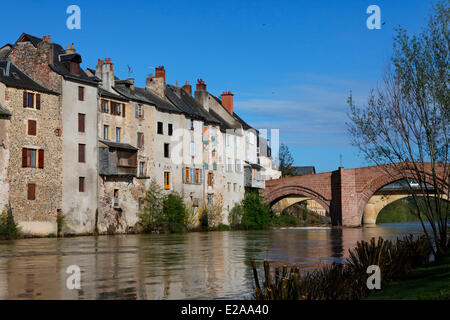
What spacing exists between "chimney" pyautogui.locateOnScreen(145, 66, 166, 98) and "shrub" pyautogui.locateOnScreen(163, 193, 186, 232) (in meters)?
10.0

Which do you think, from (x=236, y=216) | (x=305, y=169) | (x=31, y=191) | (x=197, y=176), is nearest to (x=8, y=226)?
(x=31, y=191)

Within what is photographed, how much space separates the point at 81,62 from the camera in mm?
46281

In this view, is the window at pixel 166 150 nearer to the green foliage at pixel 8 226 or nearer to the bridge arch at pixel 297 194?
the green foliage at pixel 8 226

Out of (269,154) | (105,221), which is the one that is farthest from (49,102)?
(269,154)

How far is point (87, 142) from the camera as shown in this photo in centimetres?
4550

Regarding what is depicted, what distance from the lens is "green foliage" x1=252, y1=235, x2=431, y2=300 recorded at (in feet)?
34.6

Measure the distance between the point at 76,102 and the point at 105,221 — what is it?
8.62 metres

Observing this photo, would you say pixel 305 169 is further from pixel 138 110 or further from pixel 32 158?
pixel 32 158

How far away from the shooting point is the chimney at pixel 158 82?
56.2 meters

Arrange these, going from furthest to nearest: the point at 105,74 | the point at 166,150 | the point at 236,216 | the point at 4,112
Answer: the point at 236,216, the point at 166,150, the point at 105,74, the point at 4,112

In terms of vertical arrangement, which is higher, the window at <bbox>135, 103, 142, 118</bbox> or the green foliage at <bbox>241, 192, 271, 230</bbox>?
the window at <bbox>135, 103, 142, 118</bbox>

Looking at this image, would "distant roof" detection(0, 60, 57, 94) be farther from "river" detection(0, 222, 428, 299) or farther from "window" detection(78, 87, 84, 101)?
"river" detection(0, 222, 428, 299)

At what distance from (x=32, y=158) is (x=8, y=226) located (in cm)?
519

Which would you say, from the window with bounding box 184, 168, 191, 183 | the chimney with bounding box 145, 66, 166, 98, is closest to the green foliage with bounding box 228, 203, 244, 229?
the window with bounding box 184, 168, 191, 183
